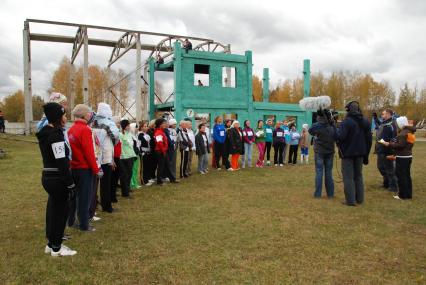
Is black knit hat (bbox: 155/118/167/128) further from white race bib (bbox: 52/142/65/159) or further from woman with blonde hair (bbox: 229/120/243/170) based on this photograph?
white race bib (bbox: 52/142/65/159)

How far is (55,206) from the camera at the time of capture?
15.0 ft

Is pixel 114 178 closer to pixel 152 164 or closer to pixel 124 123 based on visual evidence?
pixel 124 123

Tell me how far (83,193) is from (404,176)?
6.82 meters

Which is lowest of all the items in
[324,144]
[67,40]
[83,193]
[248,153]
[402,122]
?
[83,193]

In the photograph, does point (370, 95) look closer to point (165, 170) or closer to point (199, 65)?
point (199, 65)

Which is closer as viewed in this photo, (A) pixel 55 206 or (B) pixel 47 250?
(A) pixel 55 206

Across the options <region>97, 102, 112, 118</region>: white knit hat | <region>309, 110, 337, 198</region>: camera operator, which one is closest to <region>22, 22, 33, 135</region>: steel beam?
<region>97, 102, 112, 118</region>: white knit hat

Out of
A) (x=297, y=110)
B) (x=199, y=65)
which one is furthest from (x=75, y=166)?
(x=297, y=110)

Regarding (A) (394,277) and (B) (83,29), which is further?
(B) (83,29)

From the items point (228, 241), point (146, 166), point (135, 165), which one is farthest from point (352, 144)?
point (146, 166)

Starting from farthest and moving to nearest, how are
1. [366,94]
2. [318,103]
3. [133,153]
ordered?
[366,94] → [133,153] → [318,103]

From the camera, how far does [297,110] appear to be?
27.1 meters

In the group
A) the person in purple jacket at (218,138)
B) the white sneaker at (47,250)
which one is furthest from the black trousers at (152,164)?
the white sneaker at (47,250)

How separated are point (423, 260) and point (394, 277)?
0.82 m
